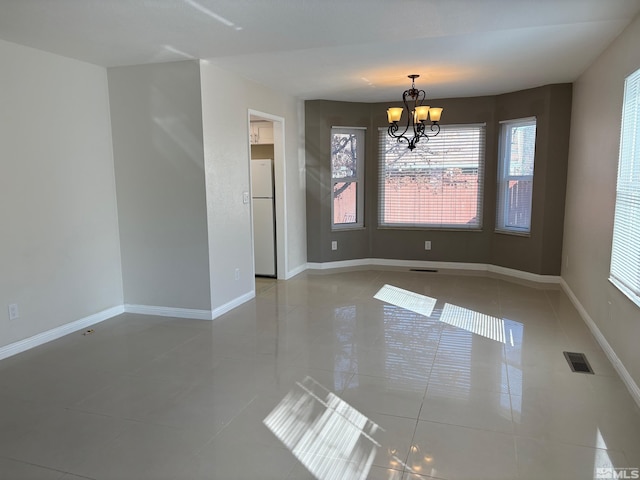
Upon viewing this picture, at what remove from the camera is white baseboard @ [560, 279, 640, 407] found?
2.83 meters

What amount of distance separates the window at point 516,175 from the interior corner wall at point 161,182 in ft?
13.5

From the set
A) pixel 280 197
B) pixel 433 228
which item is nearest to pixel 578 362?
pixel 433 228

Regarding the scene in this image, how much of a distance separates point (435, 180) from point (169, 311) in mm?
4131

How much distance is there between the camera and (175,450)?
232 cm

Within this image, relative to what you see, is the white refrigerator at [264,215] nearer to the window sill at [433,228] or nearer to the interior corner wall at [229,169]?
the interior corner wall at [229,169]

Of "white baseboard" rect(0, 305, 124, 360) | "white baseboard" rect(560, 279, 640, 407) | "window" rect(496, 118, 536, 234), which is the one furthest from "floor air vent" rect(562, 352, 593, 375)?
"white baseboard" rect(0, 305, 124, 360)

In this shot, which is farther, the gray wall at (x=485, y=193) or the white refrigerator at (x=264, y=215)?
the white refrigerator at (x=264, y=215)

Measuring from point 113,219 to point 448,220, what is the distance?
4.50 m

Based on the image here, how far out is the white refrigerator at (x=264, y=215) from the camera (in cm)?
594

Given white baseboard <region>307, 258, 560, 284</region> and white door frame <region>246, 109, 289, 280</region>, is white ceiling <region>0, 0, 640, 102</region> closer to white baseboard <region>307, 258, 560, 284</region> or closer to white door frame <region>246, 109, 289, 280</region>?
white door frame <region>246, 109, 289, 280</region>

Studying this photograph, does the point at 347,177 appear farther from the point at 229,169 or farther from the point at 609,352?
the point at 609,352

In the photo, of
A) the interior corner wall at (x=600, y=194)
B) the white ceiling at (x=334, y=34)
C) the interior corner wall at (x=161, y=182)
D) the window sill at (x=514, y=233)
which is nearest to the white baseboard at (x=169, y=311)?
the interior corner wall at (x=161, y=182)

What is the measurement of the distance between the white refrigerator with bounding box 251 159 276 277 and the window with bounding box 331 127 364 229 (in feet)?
3.51

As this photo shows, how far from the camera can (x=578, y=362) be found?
11.0 ft
